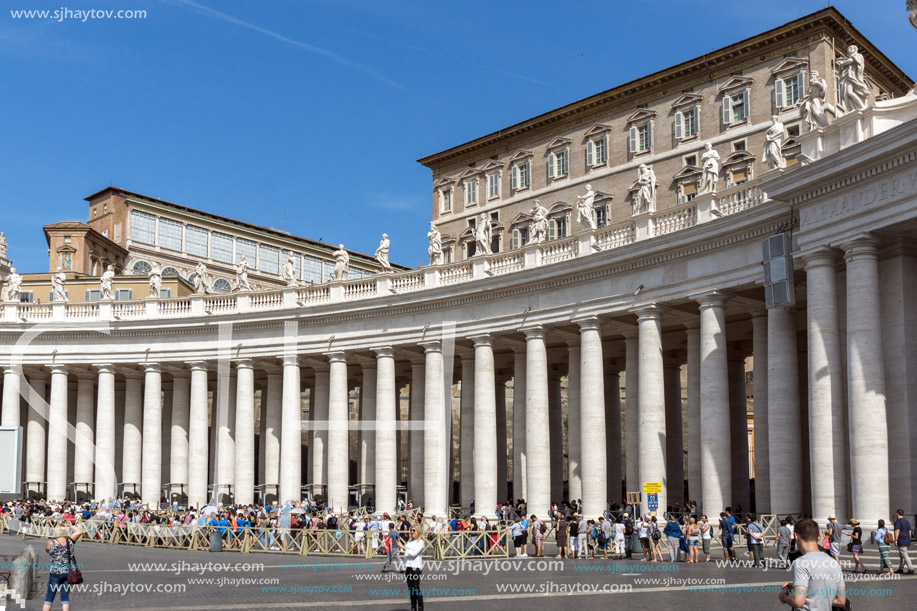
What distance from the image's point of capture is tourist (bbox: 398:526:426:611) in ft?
66.3

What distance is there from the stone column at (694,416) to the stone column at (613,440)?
9920 millimetres

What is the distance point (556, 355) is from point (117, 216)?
6818 cm

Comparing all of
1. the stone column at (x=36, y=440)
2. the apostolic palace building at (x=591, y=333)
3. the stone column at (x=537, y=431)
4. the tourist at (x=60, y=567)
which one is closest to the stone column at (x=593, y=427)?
the apostolic palace building at (x=591, y=333)

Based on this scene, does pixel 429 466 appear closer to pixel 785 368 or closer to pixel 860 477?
pixel 785 368

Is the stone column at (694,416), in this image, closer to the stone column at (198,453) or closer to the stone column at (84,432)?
the stone column at (198,453)

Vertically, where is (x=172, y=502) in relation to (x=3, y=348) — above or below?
below

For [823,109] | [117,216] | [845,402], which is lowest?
[845,402]

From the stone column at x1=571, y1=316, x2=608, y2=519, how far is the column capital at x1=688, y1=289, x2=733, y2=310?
5.79 m

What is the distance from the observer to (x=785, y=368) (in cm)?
3766

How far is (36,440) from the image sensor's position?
64688mm

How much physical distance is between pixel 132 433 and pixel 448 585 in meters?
41.5

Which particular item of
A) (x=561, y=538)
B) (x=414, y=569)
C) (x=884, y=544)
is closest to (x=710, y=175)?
(x=561, y=538)

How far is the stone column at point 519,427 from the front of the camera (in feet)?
174

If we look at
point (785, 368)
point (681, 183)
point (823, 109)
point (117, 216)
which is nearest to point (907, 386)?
point (785, 368)
